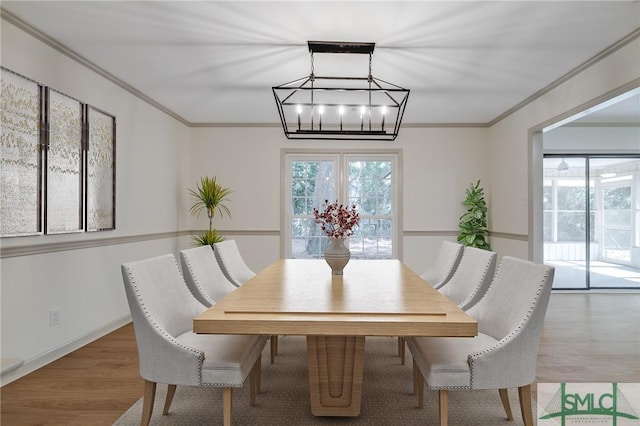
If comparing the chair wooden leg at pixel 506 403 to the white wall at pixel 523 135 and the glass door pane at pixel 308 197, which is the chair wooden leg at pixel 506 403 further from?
the glass door pane at pixel 308 197

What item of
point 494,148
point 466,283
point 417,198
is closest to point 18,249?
point 466,283

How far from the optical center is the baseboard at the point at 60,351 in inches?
114

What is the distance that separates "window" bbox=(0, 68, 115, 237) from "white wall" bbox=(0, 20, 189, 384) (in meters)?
0.11

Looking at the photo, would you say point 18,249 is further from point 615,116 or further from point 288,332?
point 615,116

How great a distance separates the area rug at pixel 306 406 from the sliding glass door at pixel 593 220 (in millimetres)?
4559

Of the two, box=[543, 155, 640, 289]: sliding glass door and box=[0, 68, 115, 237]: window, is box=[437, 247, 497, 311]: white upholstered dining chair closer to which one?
box=[0, 68, 115, 237]: window

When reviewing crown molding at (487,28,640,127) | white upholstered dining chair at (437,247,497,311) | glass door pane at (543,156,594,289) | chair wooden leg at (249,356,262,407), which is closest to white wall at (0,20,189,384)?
chair wooden leg at (249,356,262,407)


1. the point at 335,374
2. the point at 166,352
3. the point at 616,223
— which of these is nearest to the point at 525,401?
the point at 335,374

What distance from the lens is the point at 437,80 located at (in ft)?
13.8

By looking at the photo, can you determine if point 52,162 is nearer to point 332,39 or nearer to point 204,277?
point 204,277

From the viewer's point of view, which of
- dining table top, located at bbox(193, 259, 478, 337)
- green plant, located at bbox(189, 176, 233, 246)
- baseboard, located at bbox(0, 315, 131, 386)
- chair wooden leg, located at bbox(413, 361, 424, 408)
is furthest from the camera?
green plant, located at bbox(189, 176, 233, 246)

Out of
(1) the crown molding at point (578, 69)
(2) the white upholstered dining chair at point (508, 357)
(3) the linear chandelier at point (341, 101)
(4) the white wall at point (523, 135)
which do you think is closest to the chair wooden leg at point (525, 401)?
(2) the white upholstered dining chair at point (508, 357)

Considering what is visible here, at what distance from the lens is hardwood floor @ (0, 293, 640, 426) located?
7.95ft

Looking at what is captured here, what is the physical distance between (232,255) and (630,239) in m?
6.00
